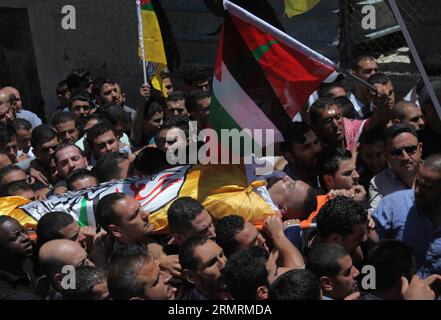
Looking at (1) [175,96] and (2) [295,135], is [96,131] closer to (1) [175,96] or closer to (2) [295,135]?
(1) [175,96]

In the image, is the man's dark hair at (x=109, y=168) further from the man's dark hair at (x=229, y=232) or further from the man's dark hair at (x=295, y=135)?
the man's dark hair at (x=229, y=232)

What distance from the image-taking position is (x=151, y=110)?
24.8 ft

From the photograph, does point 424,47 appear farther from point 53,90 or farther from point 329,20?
point 53,90

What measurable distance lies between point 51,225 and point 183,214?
81 centimetres

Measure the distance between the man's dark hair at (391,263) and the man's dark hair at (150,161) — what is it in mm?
2233

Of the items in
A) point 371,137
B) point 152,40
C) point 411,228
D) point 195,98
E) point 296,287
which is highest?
point 152,40

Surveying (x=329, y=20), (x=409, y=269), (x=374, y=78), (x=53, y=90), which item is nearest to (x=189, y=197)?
(x=409, y=269)

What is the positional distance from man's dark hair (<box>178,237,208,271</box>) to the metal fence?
447 centimetres

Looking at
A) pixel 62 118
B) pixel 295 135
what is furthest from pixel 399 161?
pixel 62 118

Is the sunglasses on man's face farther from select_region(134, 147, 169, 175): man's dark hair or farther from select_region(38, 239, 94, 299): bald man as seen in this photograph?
select_region(38, 239, 94, 299): bald man

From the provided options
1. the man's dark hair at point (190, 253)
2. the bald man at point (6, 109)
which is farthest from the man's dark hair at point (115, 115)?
the man's dark hair at point (190, 253)

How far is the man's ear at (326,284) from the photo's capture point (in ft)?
14.5

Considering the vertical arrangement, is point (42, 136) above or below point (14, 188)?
above

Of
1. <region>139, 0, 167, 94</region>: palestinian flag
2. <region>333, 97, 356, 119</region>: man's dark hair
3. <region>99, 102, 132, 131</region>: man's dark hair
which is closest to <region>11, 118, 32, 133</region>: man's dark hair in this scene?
<region>99, 102, 132, 131</region>: man's dark hair
